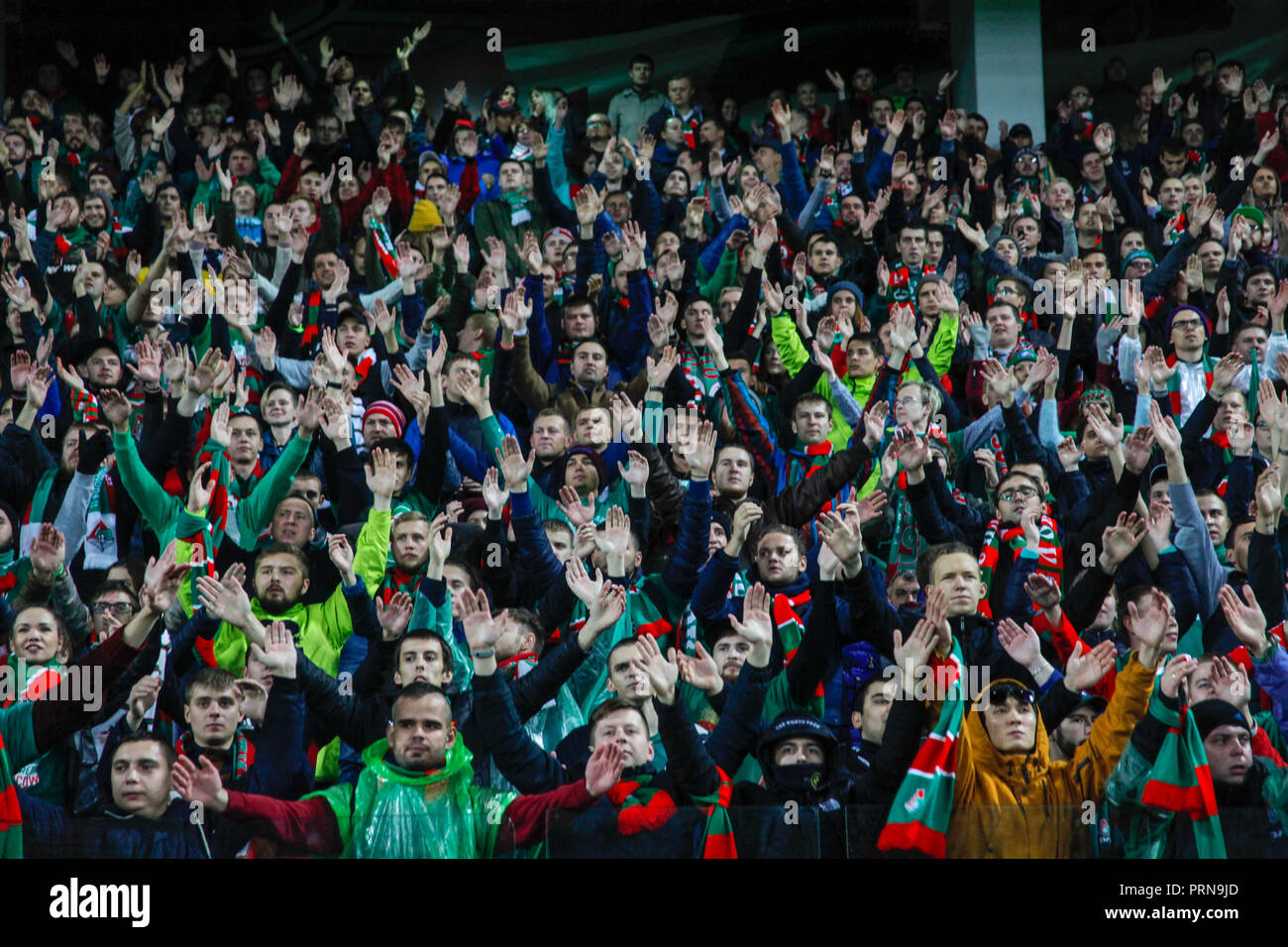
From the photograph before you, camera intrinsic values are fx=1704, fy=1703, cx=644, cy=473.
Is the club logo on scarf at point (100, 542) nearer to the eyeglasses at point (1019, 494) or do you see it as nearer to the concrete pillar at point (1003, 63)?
the eyeglasses at point (1019, 494)

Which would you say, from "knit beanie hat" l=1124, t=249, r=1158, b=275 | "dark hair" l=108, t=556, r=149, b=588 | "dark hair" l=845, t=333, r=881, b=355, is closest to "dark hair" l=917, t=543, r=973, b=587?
"dark hair" l=845, t=333, r=881, b=355

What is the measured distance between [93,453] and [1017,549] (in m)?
4.03

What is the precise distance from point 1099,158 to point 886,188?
5.27ft

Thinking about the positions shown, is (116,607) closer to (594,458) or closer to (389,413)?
(389,413)

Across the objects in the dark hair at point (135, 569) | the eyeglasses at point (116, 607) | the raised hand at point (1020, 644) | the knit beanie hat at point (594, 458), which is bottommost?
the raised hand at point (1020, 644)

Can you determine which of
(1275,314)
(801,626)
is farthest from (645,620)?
(1275,314)

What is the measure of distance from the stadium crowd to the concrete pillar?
0.62 metres

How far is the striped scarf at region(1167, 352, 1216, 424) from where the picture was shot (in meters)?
8.67

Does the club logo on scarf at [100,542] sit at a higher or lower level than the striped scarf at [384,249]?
lower

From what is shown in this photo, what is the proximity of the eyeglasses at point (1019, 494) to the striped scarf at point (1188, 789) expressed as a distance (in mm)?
2148

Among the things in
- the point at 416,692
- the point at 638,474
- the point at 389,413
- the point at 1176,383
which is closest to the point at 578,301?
the point at 389,413

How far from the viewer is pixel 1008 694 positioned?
216 inches

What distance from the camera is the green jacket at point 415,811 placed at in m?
5.07

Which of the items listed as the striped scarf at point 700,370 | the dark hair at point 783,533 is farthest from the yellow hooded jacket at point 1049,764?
the striped scarf at point 700,370
